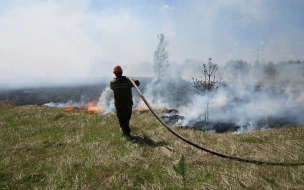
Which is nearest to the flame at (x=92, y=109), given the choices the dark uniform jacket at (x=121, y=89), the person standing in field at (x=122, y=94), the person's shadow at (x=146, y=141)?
the person standing in field at (x=122, y=94)

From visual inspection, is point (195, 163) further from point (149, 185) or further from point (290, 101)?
point (290, 101)

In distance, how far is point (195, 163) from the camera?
5.85m

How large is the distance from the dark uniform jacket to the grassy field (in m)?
1.27

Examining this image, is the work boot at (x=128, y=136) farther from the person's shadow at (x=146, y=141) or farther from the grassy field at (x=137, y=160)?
the grassy field at (x=137, y=160)

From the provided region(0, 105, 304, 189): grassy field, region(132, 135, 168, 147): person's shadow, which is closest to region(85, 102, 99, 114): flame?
region(0, 105, 304, 189): grassy field

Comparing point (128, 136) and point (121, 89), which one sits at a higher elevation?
point (121, 89)

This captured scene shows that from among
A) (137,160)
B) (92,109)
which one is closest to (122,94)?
(137,160)

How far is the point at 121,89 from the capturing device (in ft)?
27.5

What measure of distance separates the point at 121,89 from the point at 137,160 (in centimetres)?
298

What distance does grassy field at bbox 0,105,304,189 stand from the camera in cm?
492

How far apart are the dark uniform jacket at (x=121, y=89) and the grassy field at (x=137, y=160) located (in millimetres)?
1271

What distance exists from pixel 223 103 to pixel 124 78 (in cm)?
2637

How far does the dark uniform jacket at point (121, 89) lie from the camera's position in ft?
27.3

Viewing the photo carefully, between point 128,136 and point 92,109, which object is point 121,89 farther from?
point 92,109
